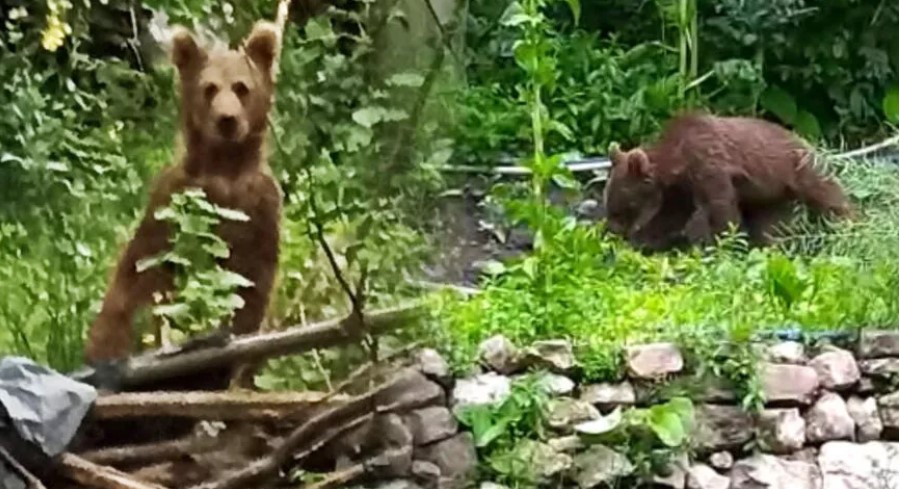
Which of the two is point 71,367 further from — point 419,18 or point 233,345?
point 419,18

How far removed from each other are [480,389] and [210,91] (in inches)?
15.0

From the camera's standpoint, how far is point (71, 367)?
52.8 inches

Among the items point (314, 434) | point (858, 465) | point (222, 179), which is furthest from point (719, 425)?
point (222, 179)

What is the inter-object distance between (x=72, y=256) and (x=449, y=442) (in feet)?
1.34

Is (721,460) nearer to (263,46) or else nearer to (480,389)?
(480,389)

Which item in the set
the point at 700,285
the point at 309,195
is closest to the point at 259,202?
the point at 309,195

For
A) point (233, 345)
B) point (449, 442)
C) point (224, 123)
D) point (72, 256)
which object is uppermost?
point (224, 123)

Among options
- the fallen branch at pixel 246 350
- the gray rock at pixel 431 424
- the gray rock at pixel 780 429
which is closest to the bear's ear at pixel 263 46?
the fallen branch at pixel 246 350

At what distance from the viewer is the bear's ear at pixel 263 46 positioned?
1.32 m

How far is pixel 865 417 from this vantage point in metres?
1.30

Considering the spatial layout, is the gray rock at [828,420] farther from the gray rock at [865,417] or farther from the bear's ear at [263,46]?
the bear's ear at [263,46]

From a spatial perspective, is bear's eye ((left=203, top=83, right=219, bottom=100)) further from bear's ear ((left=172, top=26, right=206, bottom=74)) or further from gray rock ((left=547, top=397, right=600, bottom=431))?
gray rock ((left=547, top=397, right=600, bottom=431))

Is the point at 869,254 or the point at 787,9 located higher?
the point at 787,9

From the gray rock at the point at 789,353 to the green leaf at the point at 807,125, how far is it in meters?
0.20
